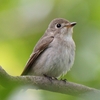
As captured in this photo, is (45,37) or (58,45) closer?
(58,45)

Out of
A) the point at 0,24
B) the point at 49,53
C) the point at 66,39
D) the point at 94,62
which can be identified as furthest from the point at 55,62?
the point at 94,62

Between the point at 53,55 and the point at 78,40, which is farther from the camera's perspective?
the point at 53,55

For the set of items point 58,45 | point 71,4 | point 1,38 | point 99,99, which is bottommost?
point 99,99

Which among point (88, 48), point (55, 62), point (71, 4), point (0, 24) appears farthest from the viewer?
point (55, 62)

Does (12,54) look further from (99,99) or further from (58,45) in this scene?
(99,99)

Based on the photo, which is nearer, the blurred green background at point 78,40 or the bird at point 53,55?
the blurred green background at point 78,40

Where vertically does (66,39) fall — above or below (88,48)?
above

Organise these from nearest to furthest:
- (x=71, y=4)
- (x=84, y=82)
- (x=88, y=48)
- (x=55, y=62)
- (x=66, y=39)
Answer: (x=84, y=82) → (x=88, y=48) → (x=71, y=4) → (x=55, y=62) → (x=66, y=39)

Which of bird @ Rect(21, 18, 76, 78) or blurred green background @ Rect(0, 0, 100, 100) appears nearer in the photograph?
blurred green background @ Rect(0, 0, 100, 100)
